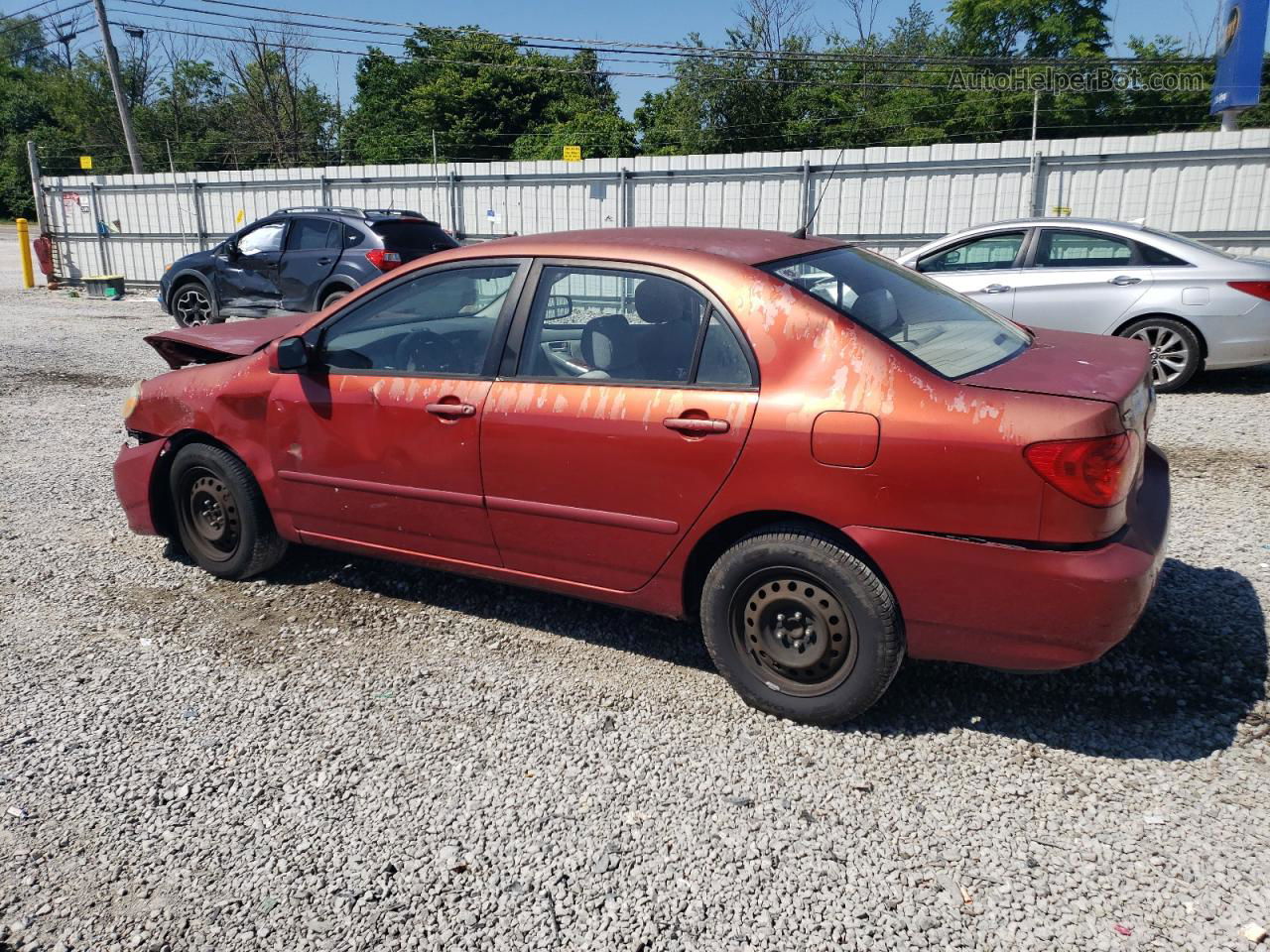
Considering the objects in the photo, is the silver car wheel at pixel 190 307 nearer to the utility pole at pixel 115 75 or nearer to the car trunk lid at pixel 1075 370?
the car trunk lid at pixel 1075 370

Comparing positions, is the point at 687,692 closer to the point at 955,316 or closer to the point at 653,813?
the point at 653,813

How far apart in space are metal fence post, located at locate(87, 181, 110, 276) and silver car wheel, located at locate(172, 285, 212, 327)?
28.8ft

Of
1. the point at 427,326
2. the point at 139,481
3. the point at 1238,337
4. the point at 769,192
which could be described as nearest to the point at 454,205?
the point at 769,192

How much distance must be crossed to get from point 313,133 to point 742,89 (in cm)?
2517

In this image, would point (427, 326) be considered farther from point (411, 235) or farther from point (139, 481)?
point (411, 235)

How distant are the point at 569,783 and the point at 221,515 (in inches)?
96.3

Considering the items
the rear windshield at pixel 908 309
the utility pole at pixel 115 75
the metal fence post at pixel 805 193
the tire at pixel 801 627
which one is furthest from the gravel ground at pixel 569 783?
the utility pole at pixel 115 75

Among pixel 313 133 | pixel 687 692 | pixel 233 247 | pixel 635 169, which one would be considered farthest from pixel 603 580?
pixel 313 133

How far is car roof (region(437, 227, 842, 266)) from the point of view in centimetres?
359

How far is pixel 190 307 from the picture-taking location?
1455cm

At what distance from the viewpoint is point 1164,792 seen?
2996 millimetres

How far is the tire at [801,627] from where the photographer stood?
318 centimetres

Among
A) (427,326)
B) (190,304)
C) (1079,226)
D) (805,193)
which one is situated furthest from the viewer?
(805,193)

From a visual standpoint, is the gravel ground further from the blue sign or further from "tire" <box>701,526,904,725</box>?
the blue sign
